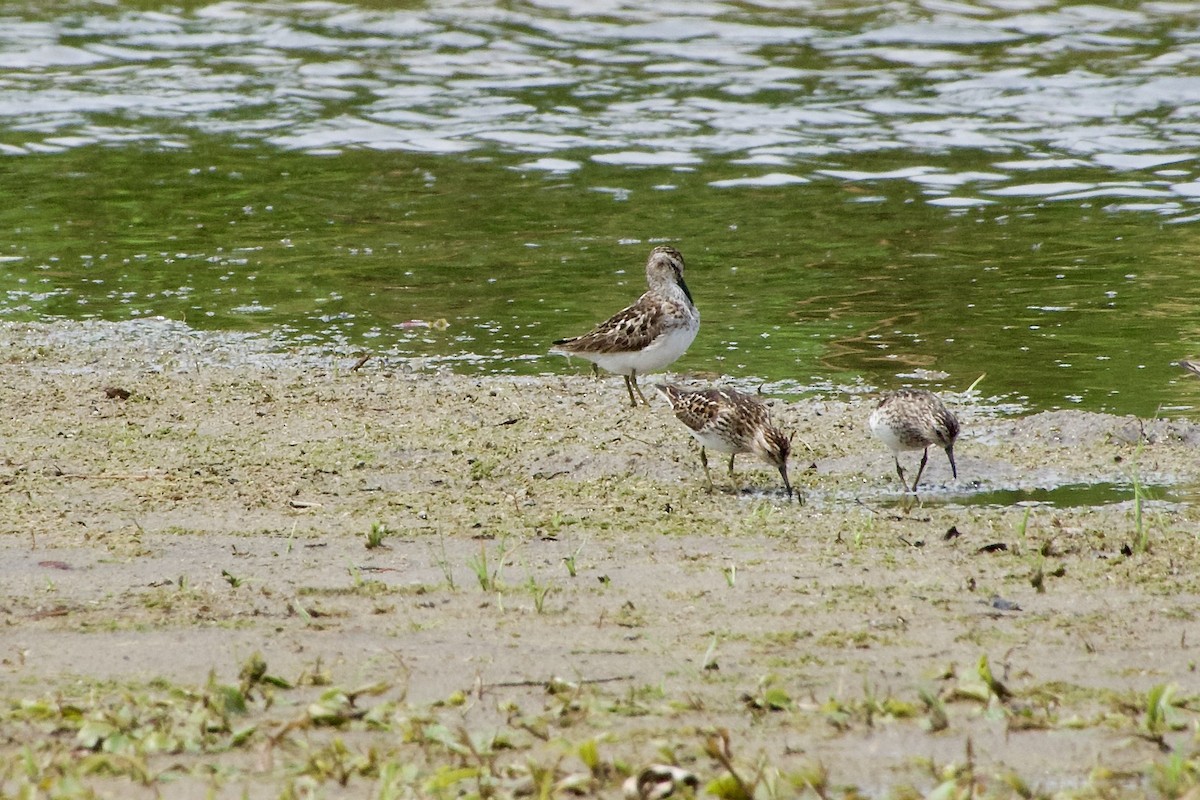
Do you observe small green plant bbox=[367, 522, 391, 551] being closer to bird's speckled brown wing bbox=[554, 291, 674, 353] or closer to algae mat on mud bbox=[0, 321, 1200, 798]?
algae mat on mud bbox=[0, 321, 1200, 798]

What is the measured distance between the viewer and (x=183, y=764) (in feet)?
16.3

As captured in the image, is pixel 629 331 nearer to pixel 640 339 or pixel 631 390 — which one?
pixel 640 339

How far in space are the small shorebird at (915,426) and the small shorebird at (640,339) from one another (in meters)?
2.19

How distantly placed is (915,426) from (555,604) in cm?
278

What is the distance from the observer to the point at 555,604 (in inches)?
266

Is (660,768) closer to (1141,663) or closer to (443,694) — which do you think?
(443,694)

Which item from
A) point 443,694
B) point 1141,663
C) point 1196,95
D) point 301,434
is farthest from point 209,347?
point 1196,95

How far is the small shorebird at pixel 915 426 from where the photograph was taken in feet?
28.7

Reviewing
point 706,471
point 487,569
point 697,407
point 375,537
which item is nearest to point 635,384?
point 697,407

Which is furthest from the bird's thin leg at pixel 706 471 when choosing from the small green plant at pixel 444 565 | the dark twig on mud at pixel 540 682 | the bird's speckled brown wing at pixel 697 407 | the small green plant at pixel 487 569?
the dark twig on mud at pixel 540 682

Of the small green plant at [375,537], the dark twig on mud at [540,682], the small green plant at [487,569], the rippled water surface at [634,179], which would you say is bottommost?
the rippled water surface at [634,179]

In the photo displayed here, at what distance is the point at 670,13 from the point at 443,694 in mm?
20791

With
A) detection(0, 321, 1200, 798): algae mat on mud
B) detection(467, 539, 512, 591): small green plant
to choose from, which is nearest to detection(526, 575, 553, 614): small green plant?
detection(0, 321, 1200, 798): algae mat on mud

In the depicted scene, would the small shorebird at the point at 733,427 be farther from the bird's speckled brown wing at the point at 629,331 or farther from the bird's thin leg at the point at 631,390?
the bird's speckled brown wing at the point at 629,331
